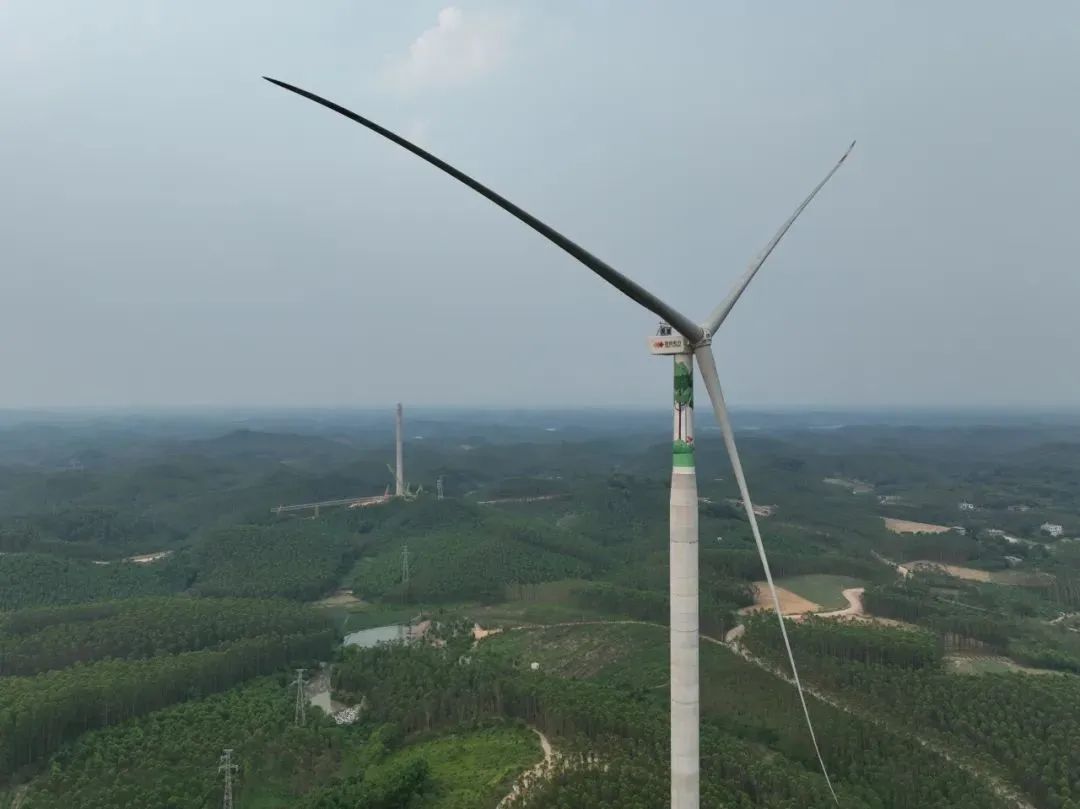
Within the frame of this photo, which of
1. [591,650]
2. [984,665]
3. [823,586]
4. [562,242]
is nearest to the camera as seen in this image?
[562,242]

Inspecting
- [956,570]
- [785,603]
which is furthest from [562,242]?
[956,570]

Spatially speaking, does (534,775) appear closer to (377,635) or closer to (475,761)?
(475,761)

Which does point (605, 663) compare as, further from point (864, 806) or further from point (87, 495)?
point (87, 495)

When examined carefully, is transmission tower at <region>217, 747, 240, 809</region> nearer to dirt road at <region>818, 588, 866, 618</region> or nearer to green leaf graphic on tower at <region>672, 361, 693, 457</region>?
green leaf graphic on tower at <region>672, 361, 693, 457</region>

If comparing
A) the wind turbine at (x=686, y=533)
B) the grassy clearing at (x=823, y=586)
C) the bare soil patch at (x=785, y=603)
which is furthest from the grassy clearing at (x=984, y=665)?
the wind turbine at (x=686, y=533)

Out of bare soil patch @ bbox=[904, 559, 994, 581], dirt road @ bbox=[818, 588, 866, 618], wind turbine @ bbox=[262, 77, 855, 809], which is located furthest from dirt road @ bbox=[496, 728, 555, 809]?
bare soil patch @ bbox=[904, 559, 994, 581]

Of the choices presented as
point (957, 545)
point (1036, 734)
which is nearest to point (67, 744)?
point (1036, 734)
